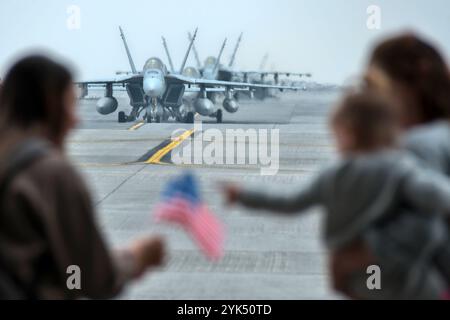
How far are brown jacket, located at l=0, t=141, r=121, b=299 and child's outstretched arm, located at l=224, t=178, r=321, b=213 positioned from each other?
0.61m

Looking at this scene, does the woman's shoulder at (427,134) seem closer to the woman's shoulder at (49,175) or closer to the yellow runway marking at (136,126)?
the woman's shoulder at (49,175)

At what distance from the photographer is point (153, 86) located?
2080 inches

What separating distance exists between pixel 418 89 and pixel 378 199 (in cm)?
64

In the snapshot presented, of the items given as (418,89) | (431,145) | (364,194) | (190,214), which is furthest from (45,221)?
(418,89)

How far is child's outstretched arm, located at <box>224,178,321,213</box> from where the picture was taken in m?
4.38

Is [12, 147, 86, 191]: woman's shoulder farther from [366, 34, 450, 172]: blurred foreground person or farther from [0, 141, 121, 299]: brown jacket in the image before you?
[366, 34, 450, 172]: blurred foreground person

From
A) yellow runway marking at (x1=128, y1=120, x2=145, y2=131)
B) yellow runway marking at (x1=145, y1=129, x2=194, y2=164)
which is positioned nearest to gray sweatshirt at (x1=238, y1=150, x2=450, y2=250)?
yellow runway marking at (x1=145, y1=129, x2=194, y2=164)

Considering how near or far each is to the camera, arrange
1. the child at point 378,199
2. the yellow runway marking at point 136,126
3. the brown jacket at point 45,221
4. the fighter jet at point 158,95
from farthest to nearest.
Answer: the fighter jet at point 158,95 < the yellow runway marking at point 136,126 < the child at point 378,199 < the brown jacket at point 45,221

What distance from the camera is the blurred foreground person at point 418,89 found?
4.68 metres

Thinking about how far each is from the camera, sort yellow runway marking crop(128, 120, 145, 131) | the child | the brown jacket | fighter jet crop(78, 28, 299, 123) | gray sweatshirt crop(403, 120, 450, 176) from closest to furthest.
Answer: the brown jacket < the child < gray sweatshirt crop(403, 120, 450, 176) < yellow runway marking crop(128, 120, 145, 131) < fighter jet crop(78, 28, 299, 123)

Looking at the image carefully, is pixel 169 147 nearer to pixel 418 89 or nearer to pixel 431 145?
pixel 418 89

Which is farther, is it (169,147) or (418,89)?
(169,147)

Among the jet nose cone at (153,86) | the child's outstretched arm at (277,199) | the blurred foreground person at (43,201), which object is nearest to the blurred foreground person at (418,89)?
the child's outstretched arm at (277,199)

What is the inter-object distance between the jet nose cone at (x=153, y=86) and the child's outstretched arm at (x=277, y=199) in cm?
4848
